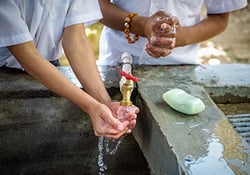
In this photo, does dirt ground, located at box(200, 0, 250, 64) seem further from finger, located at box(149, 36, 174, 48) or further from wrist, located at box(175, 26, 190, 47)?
finger, located at box(149, 36, 174, 48)

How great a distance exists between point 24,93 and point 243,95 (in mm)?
1046

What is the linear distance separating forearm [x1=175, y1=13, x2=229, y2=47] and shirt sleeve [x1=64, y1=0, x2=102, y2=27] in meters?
0.47

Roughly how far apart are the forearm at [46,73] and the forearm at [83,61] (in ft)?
0.64

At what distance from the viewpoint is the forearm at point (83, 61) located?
1.93 metres

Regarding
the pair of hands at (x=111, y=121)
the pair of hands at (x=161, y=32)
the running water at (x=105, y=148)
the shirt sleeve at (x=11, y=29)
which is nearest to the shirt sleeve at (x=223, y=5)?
the pair of hands at (x=161, y=32)

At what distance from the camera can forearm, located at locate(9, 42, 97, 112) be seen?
170 cm

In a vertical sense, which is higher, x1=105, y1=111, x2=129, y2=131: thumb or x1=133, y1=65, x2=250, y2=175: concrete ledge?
x1=105, y1=111, x2=129, y2=131: thumb

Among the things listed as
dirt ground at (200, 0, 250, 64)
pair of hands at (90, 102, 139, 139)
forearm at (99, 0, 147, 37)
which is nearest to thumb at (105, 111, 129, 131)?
pair of hands at (90, 102, 139, 139)

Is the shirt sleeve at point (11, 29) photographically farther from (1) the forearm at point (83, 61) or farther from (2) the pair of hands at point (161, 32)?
(2) the pair of hands at point (161, 32)

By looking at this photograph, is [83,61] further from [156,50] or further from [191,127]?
[191,127]

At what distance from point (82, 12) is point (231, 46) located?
15.4 feet

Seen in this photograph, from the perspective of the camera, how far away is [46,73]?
170 cm

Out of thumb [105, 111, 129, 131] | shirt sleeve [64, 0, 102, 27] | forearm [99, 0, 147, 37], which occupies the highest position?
shirt sleeve [64, 0, 102, 27]

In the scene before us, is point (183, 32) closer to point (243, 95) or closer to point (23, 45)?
point (243, 95)
